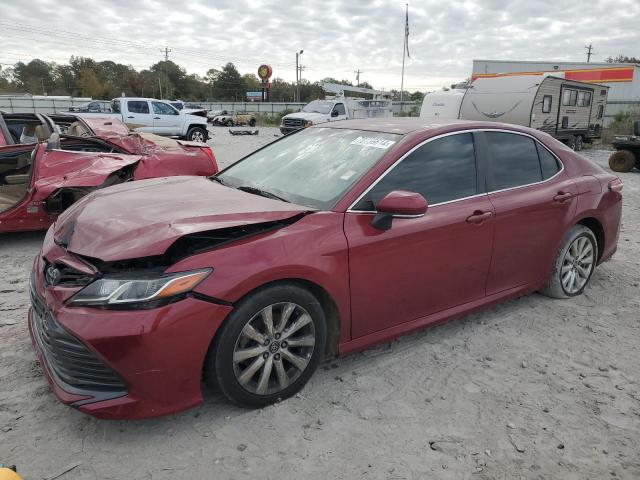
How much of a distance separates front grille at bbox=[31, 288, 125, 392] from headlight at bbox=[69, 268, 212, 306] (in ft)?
0.59

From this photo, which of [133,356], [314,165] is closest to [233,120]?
[314,165]

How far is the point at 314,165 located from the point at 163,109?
55.9 ft

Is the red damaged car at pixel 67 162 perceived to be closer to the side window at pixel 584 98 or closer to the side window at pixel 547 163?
the side window at pixel 547 163

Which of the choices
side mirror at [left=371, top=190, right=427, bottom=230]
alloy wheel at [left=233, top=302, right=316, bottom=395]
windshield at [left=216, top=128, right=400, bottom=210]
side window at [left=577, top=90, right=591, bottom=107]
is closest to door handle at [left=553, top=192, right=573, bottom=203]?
windshield at [left=216, top=128, right=400, bottom=210]

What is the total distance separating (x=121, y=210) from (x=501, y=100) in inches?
700

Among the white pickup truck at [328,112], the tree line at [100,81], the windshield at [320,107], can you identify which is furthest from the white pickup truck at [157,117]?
the tree line at [100,81]

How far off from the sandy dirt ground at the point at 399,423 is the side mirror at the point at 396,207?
0.99 metres

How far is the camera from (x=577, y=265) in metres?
4.26

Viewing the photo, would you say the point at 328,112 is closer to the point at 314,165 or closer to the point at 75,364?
the point at 314,165

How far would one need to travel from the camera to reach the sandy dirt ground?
2.29m

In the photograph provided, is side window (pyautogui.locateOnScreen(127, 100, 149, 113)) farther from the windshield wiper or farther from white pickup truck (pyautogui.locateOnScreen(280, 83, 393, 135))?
the windshield wiper

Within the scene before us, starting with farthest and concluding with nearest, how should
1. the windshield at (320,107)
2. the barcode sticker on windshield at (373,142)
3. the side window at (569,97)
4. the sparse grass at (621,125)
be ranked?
the sparse grass at (621,125) < the windshield at (320,107) < the side window at (569,97) < the barcode sticker on windshield at (373,142)

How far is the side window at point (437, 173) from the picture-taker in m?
3.02

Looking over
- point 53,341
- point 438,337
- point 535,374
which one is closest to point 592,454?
point 535,374
